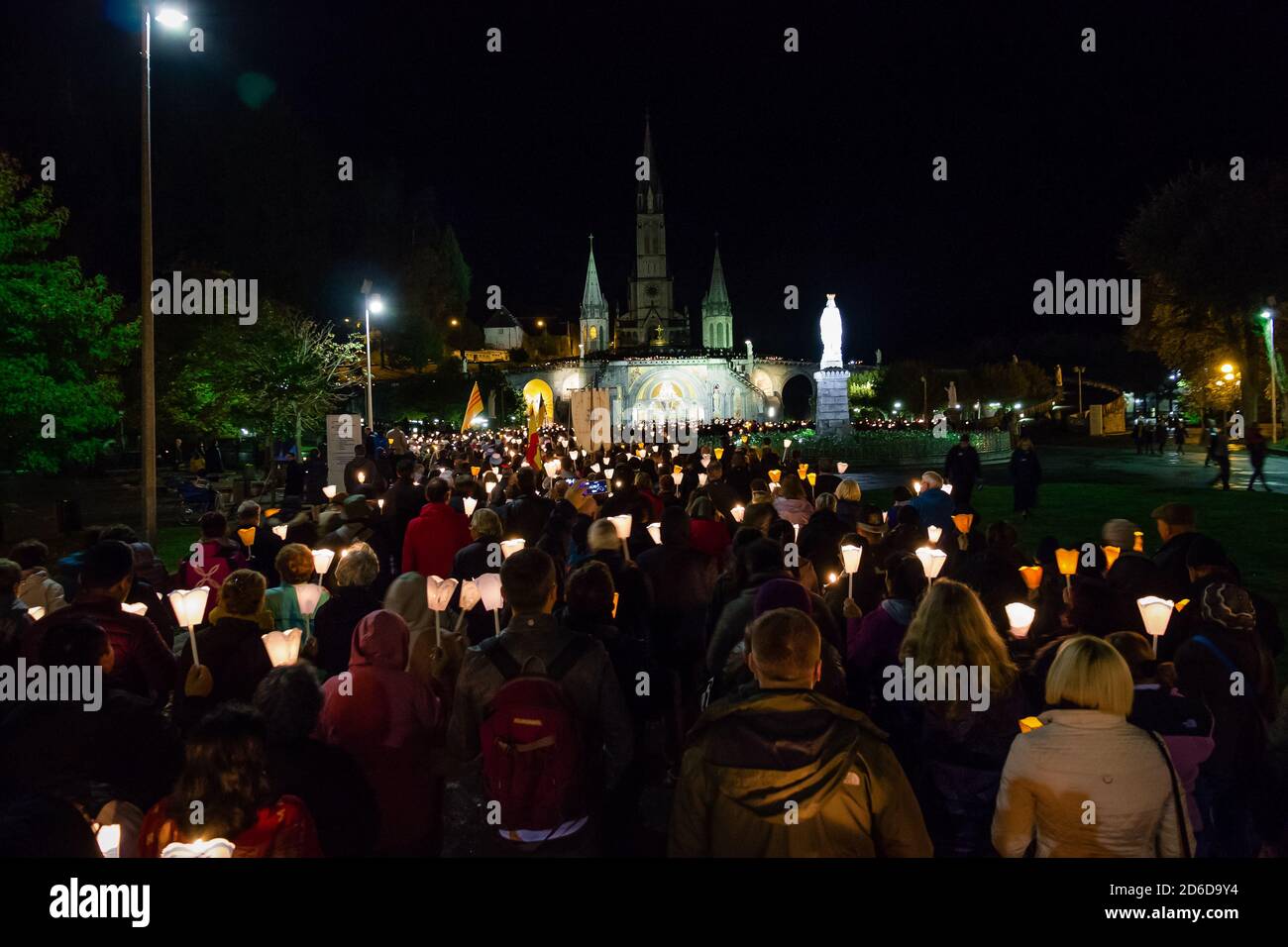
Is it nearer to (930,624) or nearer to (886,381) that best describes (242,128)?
(930,624)

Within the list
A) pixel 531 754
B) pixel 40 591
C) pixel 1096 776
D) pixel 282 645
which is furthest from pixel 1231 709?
pixel 40 591

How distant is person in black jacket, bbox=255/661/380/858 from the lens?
343 centimetres

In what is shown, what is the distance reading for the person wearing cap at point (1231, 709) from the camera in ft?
14.8

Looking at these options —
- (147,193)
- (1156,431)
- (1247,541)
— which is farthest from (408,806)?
(1156,431)

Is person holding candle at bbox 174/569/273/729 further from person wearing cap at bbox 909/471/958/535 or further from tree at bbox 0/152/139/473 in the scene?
tree at bbox 0/152/139/473

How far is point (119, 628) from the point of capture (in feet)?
16.0

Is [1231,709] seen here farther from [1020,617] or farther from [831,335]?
[831,335]

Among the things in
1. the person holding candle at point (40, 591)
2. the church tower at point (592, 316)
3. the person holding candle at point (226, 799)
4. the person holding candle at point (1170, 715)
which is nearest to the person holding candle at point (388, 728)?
the person holding candle at point (226, 799)

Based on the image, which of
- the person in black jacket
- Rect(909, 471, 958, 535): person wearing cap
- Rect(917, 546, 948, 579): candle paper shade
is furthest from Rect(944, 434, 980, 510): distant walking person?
the person in black jacket

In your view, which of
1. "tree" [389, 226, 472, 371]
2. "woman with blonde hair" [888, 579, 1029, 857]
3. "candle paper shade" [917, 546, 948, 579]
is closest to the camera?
"woman with blonde hair" [888, 579, 1029, 857]

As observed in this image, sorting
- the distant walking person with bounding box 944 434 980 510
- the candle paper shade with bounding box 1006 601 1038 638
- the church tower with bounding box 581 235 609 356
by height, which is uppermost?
the church tower with bounding box 581 235 609 356

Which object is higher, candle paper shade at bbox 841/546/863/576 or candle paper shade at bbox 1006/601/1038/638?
candle paper shade at bbox 841/546/863/576

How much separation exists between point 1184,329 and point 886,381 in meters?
60.1

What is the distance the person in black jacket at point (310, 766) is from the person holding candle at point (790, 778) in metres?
1.19
